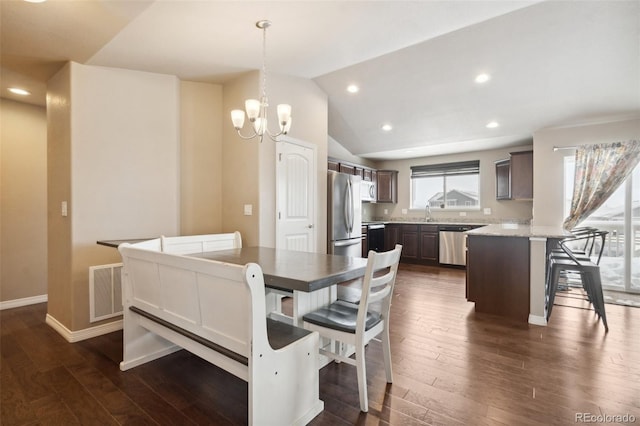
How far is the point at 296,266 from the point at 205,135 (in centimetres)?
237

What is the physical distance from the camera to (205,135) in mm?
3521

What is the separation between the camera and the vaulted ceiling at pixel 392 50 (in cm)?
222

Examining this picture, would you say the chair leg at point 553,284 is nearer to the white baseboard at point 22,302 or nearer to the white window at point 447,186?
the white window at point 447,186

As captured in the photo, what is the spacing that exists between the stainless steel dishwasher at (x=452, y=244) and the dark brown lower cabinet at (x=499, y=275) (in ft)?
7.91

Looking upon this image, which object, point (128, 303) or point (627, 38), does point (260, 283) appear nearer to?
point (128, 303)

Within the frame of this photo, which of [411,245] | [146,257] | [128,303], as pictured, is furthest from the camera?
[411,245]

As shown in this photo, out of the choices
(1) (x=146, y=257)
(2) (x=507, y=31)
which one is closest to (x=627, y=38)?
(2) (x=507, y=31)

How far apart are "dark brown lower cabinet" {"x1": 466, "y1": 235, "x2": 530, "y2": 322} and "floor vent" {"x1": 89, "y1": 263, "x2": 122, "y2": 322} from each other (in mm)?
3702

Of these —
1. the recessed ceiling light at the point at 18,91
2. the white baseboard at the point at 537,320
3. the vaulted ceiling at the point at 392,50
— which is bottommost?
the white baseboard at the point at 537,320

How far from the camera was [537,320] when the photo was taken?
3.09m

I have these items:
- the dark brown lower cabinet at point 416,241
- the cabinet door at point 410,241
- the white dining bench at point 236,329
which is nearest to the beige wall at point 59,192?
the white dining bench at point 236,329

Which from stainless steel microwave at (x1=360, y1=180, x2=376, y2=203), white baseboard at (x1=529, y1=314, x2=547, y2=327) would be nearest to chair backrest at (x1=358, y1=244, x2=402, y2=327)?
white baseboard at (x1=529, y1=314, x2=547, y2=327)

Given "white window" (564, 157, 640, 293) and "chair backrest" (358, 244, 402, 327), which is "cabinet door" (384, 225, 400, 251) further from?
"chair backrest" (358, 244, 402, 327)

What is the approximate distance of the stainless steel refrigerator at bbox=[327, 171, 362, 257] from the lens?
434 cm
